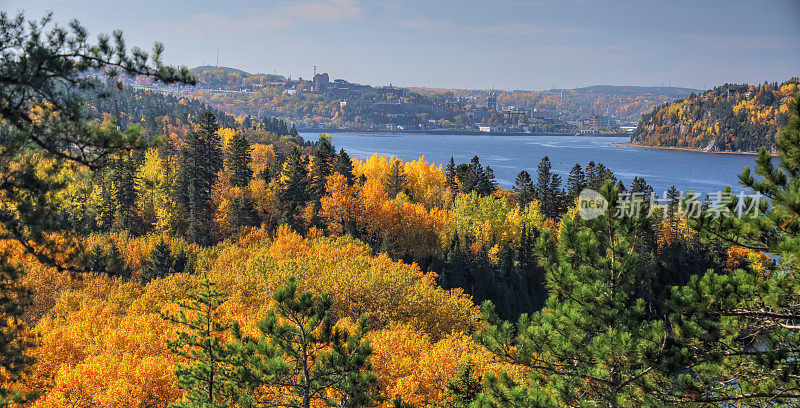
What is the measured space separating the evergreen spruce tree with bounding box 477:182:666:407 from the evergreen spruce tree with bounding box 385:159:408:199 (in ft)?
219

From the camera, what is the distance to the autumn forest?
392 inches

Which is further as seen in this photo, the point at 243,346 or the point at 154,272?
the point at 154,272

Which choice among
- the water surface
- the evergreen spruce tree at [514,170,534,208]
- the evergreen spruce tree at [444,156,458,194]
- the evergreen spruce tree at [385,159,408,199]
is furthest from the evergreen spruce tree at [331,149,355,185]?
the water surface

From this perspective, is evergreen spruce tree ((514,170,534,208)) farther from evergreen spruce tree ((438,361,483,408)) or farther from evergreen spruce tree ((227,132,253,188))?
evergreen spruce tree ((438,361,483,408))

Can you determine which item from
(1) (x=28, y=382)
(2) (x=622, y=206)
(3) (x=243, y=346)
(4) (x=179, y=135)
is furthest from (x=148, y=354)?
(4) (x=179, y=135)

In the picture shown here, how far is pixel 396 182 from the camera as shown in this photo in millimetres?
81500

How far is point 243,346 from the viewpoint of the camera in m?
15.7

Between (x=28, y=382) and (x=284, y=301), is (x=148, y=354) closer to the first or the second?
(x=28, y=382)

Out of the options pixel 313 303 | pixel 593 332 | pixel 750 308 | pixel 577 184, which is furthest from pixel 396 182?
pixel 750 308

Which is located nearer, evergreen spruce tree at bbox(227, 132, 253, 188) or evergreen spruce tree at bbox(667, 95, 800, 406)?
evergreen spruce tree at bbox(667, 95, 800, 406)

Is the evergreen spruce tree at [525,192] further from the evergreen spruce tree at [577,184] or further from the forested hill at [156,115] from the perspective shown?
the forested hill at [156,115]

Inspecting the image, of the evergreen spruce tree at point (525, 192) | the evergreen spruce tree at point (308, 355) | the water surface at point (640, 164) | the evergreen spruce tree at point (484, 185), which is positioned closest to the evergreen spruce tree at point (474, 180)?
the evergreen spruce tree at point (484, 185)

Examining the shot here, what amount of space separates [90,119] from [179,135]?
108805 mm

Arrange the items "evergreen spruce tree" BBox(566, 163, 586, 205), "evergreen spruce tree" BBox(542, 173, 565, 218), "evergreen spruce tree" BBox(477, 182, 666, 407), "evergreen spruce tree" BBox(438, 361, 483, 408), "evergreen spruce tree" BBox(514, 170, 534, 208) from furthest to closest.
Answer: "evergreen spruce tree" BBox(514, 170, 534, 208)
"evergreen spruce tree" BBox(542, 173, 565, 218)
"evergreen spruce tree" BBox(566, 163, 586, 205)
"evergreen spruce tree" BBox(438, 361, 483, 408)
"evergreen spruce tree" BBox(477, 182, 666, 407)
